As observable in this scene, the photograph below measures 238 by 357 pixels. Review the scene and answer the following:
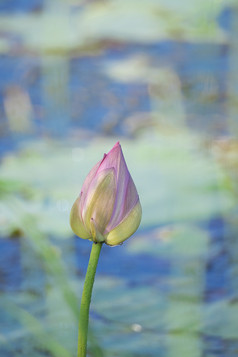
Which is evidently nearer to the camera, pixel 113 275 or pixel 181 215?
pixel 113 275

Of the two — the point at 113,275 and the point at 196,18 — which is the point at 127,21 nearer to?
the point at 196,18

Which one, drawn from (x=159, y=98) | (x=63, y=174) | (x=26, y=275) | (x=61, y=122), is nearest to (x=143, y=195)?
(x=63, y=174)

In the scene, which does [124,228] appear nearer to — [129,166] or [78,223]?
[78,223]

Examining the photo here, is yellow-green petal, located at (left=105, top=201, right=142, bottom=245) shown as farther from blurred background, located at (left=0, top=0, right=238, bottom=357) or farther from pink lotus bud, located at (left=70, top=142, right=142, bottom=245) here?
blurred background, located at (left=0, top=0, right=238, bottom=357)

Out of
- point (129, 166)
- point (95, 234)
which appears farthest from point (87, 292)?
point (129, 166)

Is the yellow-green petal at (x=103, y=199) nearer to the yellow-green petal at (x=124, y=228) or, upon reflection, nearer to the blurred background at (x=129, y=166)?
the yellow-green petal at (x=124, y=228)

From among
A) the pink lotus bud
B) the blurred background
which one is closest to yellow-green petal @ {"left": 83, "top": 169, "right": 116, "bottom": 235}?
the pink lotus bud
